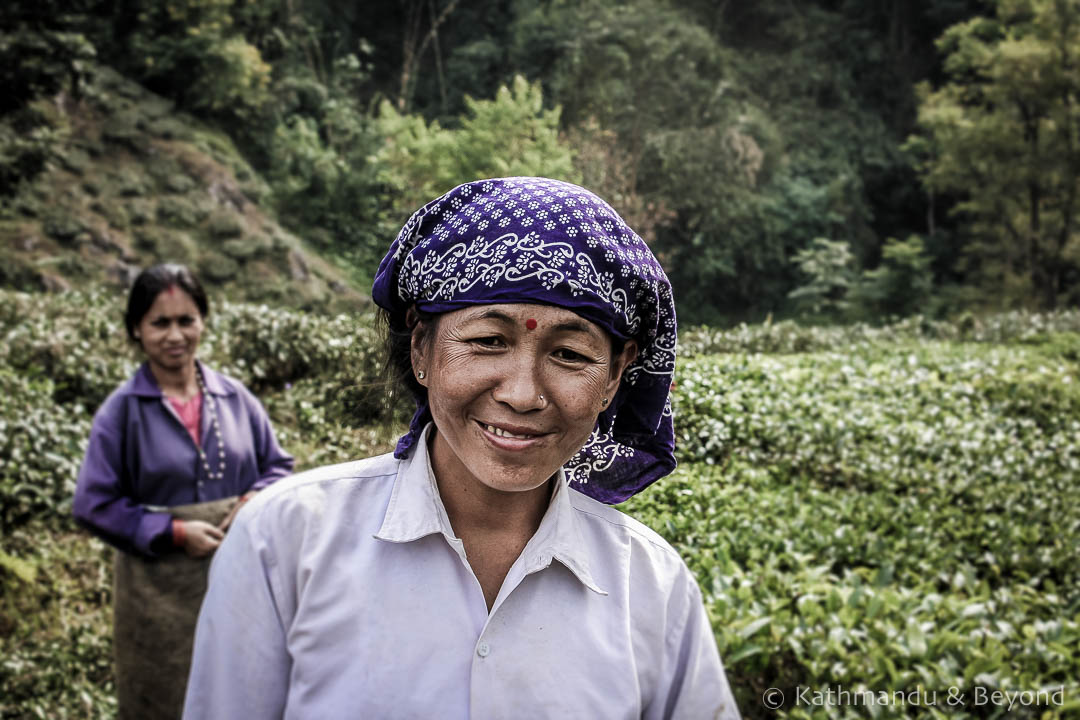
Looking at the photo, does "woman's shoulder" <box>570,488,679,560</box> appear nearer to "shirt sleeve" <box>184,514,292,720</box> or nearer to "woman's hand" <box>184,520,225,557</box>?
"shirt sleeve" <box>184,514,292,720</box>

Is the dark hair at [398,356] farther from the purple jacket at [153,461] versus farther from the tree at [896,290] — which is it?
the tree at [896,290]

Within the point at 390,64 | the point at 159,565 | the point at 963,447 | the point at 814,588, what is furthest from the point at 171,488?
the point at 390,64

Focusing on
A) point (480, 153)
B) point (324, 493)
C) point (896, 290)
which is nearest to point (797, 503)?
point (324, 493)

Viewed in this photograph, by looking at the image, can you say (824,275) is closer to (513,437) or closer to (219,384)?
(219,384)

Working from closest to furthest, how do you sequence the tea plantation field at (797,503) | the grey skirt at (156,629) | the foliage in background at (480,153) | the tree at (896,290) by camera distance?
the tea plantation field at (797,503)
the grey skirt at (156,629)
the foliage in background at (480,153)
the tree at (896,290)

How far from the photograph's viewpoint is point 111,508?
249 cm

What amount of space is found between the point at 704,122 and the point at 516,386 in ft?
62.3

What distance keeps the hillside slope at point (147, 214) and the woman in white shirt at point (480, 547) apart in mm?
9930

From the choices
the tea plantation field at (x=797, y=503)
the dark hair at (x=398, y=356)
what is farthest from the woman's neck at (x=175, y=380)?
the dark hair at (x=398, y=356)

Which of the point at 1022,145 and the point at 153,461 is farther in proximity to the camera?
the point at 1022,145

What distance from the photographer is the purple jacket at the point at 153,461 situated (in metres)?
2.49

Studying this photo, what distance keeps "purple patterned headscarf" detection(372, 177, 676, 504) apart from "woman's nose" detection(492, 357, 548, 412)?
98 mm

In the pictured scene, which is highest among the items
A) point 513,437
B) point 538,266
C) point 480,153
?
point 480,153

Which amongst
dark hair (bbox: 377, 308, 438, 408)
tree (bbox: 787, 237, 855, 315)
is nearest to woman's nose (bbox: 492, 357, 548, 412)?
dark hair (bbox: 377, 308, 438, 408)
